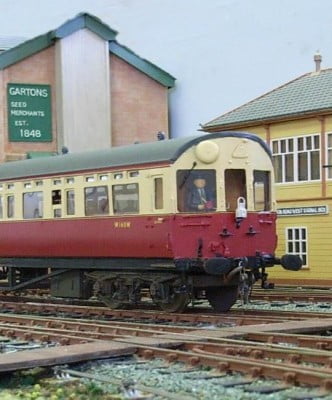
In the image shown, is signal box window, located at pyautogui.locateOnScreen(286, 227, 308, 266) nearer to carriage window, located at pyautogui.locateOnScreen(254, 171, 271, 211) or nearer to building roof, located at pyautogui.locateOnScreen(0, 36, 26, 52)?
carriage window, located at pyautogui.locateOnScreen(254, 171, 271, 211)

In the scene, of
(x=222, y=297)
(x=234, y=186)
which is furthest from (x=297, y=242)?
(x=234, y=186)

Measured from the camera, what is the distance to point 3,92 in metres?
31.8

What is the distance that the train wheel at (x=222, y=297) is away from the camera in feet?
54.7

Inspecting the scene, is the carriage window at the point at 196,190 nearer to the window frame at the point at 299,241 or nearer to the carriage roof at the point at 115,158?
the carriage roof at the point at 115,158

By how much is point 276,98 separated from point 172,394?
20296 mm

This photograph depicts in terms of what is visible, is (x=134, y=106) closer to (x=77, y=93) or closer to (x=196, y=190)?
(x=77, y=93)

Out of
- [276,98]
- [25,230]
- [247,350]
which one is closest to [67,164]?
[25,230]

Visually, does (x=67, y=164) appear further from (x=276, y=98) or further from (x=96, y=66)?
(x=96, y=66)

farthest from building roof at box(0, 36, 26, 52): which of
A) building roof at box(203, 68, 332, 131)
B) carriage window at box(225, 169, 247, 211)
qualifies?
carriage window at box(225, 169, 247, 211)

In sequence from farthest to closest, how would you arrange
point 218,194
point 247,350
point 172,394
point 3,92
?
1. point 3,92
2. point 218,194
3. point 247,350
4. point 172,394

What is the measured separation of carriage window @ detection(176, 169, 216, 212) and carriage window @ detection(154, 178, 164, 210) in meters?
0.32

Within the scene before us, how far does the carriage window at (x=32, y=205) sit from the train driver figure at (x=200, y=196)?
396 centimetres

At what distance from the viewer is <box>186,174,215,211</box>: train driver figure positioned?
1570 centimetres

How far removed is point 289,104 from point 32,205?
11126mm
